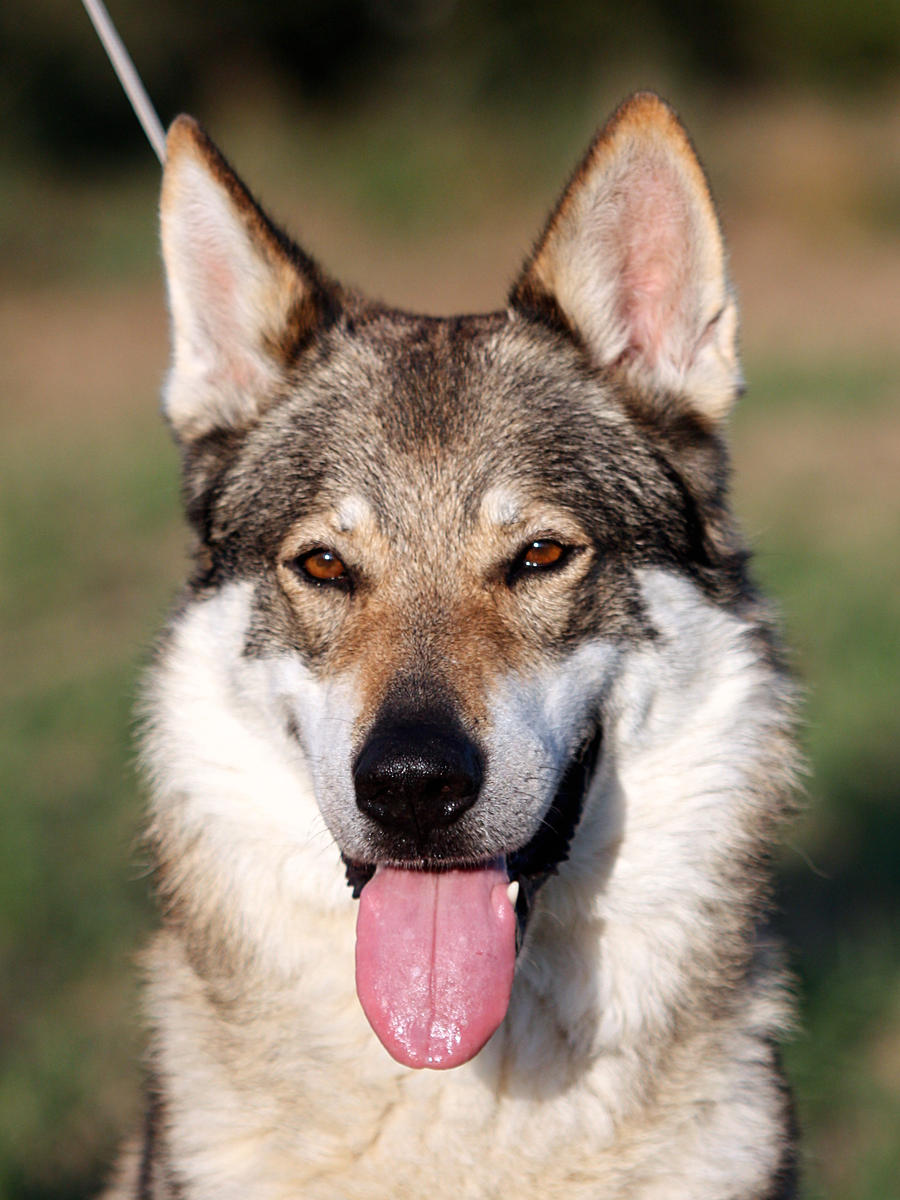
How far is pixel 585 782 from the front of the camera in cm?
310

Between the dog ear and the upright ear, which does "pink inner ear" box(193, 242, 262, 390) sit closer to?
the dog ear

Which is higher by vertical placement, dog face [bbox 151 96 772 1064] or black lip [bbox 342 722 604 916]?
dog face [bbox 151 96 772 1064]

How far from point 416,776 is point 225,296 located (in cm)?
153

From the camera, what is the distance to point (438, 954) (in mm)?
2828

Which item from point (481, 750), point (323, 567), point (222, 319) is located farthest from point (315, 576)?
point (222, 319)

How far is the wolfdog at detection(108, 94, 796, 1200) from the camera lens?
2867mm

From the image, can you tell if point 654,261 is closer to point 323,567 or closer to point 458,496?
point 458,496

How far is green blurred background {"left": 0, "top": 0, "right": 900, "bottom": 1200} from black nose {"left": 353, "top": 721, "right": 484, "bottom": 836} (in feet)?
4.38

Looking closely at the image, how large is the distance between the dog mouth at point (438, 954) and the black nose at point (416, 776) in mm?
145

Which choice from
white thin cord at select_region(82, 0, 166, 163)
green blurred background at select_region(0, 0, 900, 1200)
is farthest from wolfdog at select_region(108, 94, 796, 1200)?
green blurred background at select_region(0, 0, 900, 1200)

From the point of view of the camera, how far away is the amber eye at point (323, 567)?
322cm

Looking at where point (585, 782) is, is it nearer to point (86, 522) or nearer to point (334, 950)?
point (334, 950)

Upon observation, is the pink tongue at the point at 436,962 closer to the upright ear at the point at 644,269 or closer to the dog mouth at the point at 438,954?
the dog mouth at the point at 438,954

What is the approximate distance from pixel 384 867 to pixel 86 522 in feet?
27.7
